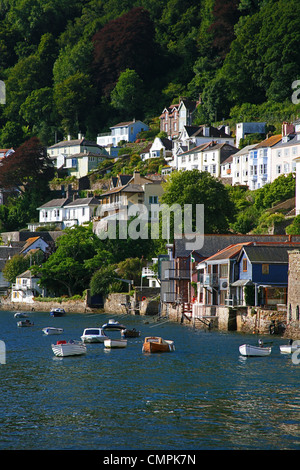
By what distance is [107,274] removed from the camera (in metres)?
107

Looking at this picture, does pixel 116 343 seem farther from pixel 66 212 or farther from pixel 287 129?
pixel 66 212

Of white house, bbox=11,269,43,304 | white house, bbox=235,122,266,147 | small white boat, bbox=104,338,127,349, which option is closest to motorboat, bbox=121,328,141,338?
small white boat, bbox=104,338,127,349

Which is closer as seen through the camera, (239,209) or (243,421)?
(243,421)

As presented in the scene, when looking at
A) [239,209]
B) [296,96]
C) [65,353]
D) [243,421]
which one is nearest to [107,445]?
[243,421]

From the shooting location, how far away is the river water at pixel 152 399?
3325 centimetres

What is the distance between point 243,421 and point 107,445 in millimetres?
6774

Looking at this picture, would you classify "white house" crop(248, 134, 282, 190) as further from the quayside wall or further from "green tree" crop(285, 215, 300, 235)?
the quayside wall
